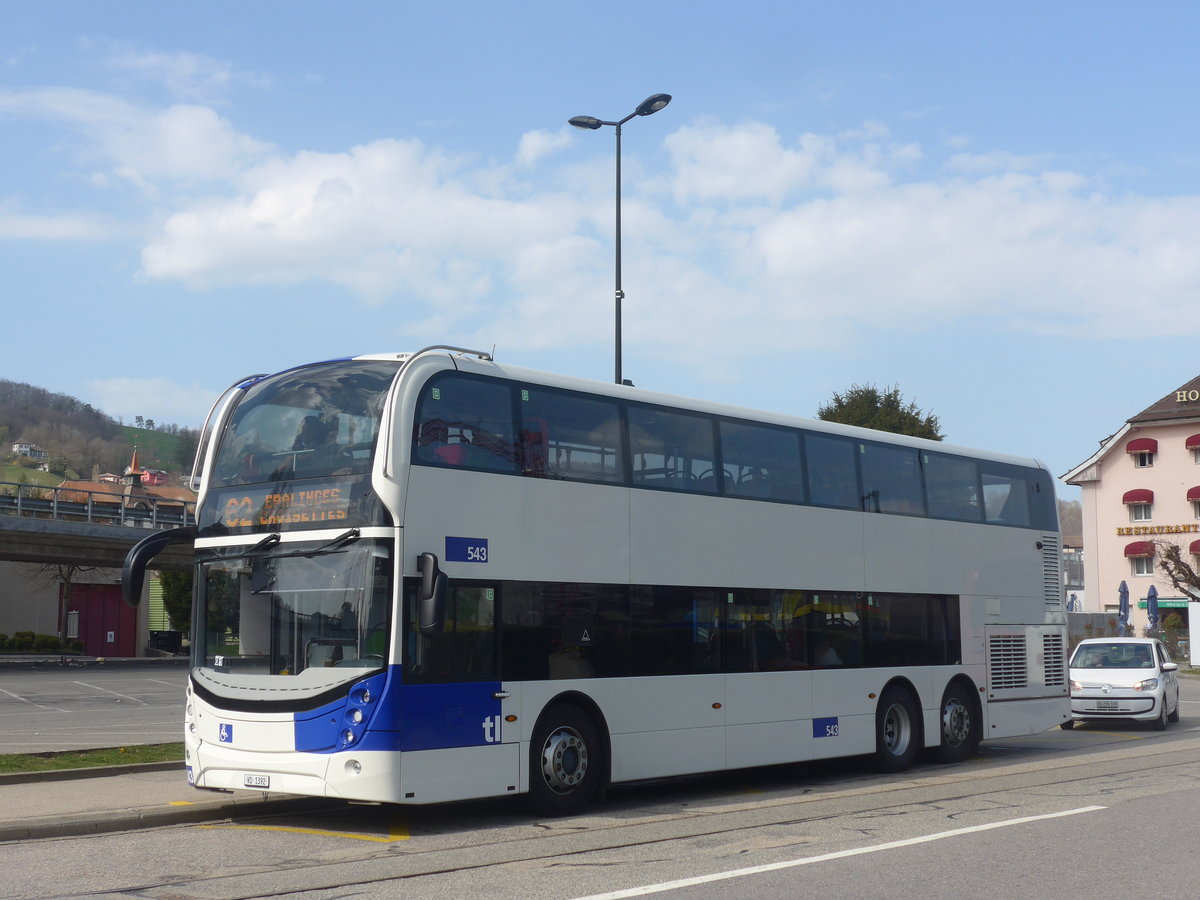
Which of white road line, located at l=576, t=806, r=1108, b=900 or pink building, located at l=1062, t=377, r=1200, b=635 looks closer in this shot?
white road line, located at l=576, t=806, r=1108, b=900

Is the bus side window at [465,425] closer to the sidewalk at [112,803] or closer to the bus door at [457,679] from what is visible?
the bus door at [457,679]

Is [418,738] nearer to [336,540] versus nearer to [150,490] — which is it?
[336,540]

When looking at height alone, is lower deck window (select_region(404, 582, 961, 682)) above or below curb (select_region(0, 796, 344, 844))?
above

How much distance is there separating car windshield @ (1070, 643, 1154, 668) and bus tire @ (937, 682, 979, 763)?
681 centimetres

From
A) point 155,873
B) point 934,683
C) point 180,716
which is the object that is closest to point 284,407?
point 155,873

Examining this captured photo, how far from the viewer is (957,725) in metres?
17.3

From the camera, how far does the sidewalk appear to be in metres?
10.4

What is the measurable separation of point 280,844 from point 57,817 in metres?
2.03

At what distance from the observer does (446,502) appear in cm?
1098

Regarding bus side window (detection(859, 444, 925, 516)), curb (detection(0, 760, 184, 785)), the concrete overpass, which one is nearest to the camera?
curb (detection(0, 760, 184, 785))

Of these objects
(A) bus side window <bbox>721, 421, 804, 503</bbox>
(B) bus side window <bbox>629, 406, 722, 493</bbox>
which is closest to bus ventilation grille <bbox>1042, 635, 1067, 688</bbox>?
(A) bus side window <bbox>721, 421, 804, 503</bbox>

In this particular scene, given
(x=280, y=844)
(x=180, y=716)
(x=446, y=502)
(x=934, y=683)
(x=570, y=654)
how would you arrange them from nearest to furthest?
1. (x=280, y=844)
2. (x=446, y=502)
3. (x=570, y=654)
4. (x=934, y=683)
5. (x=180, y=716)

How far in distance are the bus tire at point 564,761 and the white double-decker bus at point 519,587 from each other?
2cm

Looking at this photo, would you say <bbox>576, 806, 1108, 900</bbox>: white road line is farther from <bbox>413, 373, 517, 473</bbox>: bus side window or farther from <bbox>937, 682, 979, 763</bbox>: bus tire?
<bbox>937, 682, 979, 763</bbox>: bus tire
